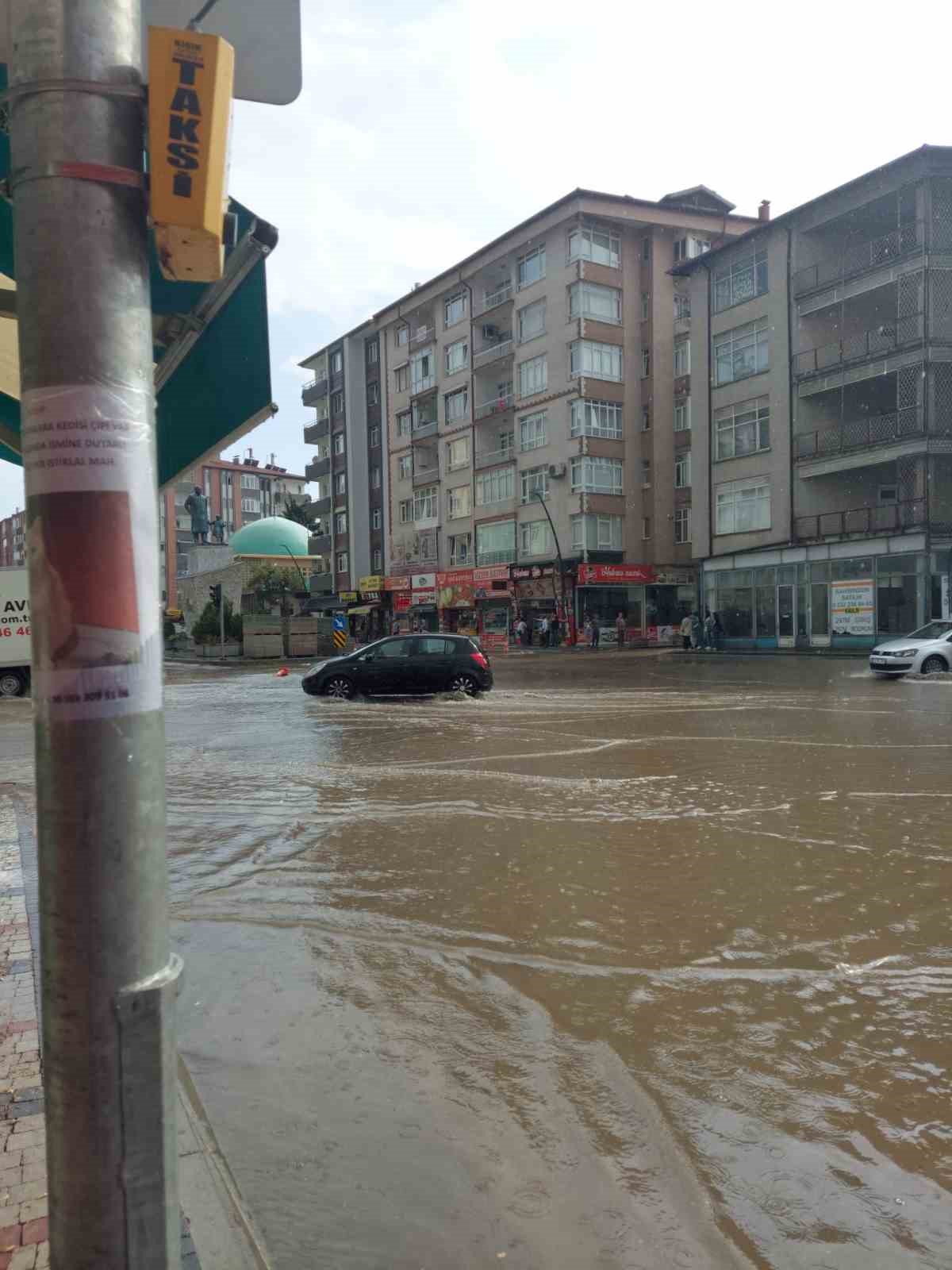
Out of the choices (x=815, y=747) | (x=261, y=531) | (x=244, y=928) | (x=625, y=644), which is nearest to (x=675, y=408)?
(x=625, y=644)

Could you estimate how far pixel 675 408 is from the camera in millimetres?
49812

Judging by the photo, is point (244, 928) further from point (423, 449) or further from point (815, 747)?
point (423, 449)

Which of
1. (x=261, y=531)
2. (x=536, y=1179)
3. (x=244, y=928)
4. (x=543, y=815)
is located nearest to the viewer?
(x=536, y=1179)

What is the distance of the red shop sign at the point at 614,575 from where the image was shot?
46.9m

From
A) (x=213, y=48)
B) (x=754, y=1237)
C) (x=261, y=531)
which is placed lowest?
(x=754, y=1237)

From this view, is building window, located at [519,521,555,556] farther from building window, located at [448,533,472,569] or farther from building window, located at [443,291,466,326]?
building window, located at [443,291,466,326]

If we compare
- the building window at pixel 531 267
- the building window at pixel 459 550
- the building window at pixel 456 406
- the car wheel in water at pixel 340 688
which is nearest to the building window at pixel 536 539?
the building window at pixel 459 550

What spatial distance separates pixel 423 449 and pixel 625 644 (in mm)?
21798

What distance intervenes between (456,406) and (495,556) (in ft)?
32.9

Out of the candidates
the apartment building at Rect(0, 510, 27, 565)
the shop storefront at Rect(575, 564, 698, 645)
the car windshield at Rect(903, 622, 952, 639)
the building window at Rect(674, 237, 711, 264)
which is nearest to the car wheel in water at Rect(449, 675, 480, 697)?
the car windshield at Rect(903, 622, 952, 639)

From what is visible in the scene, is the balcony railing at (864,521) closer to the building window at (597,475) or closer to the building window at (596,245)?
the building window at (597,475)

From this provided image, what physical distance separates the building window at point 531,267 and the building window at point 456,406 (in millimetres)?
7226

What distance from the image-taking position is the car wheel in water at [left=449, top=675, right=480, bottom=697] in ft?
66.5

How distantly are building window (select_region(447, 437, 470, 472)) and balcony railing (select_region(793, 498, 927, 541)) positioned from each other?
77.4ft
